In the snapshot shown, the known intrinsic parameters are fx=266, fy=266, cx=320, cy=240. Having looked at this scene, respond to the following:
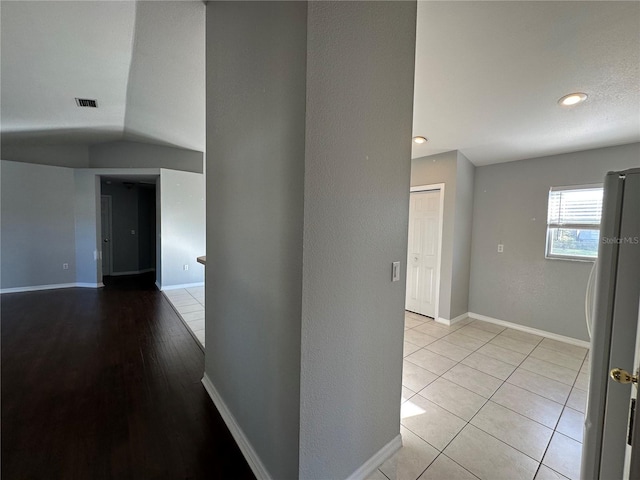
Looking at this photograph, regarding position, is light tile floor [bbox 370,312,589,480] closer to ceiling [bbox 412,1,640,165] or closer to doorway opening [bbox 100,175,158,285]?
ceiling [bbox 412,1,640,165]

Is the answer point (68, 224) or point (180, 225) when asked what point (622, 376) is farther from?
point (68, 224)

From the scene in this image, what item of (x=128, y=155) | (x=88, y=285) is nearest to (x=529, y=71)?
(x=128, y=155)

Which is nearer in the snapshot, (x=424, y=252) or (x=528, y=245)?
(x=528, y=245)

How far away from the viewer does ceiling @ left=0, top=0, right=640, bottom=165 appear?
5.12ft

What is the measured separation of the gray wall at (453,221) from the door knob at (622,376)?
2.91 m

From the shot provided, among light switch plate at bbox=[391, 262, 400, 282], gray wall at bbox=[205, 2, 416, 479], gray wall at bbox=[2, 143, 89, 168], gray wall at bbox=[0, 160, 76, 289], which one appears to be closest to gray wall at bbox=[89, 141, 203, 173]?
gray wall at bbox=[2, 143, 89, 168]

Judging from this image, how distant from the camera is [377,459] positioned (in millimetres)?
1486

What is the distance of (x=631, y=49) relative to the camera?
1625 millimetres

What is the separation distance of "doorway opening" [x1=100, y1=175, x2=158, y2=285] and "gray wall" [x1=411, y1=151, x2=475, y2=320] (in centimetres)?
614

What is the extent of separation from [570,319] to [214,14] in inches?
187

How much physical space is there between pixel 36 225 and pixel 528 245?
26.7ft

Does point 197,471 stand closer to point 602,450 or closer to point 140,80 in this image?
point 602,450

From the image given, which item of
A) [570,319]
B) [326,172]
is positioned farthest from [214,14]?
[570,319]

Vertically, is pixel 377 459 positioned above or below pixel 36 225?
below
